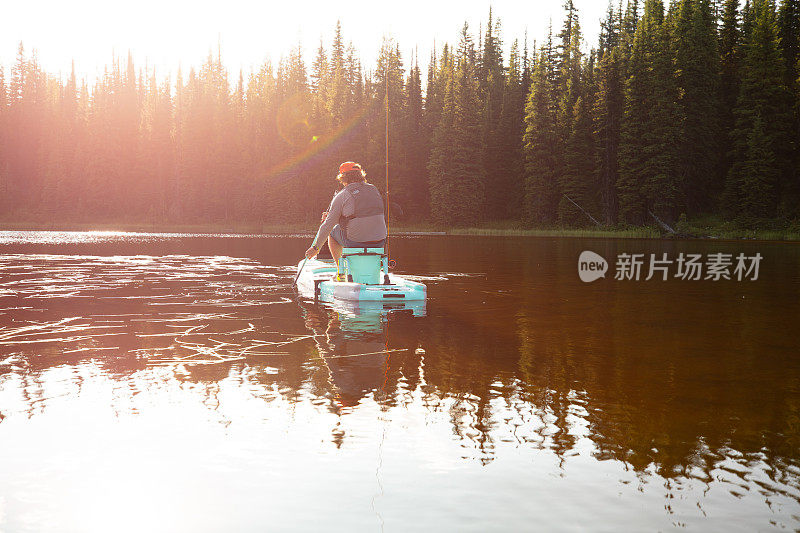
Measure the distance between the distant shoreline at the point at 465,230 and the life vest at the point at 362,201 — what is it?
50587 millimetres

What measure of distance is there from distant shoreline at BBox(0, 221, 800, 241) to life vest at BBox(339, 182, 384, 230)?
1992 inches

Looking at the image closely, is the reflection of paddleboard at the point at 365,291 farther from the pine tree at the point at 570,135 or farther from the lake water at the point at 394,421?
the pine tree at the point at 570,135

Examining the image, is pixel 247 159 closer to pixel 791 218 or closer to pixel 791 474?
pixel 791 218

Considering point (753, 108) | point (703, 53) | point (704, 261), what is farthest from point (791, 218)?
point (704, 261)

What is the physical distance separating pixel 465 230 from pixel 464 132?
402 inches

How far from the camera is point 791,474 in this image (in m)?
5.11

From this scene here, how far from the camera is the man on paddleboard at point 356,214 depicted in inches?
569

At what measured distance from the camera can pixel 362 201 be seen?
47.6ft

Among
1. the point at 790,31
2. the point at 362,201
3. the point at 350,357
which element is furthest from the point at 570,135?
the point at 350,357

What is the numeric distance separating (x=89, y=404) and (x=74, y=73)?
11562 centimetres

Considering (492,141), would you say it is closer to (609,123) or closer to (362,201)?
(609,123)

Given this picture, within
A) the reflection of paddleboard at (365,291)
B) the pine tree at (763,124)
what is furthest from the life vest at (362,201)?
the pine tree at (763,124)

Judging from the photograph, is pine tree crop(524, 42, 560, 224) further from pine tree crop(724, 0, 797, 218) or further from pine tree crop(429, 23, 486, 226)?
pine tree crop(724, 0, 797, 218)

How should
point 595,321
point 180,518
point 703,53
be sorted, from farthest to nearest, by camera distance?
point 703,53, point 595,321, point 180,518
